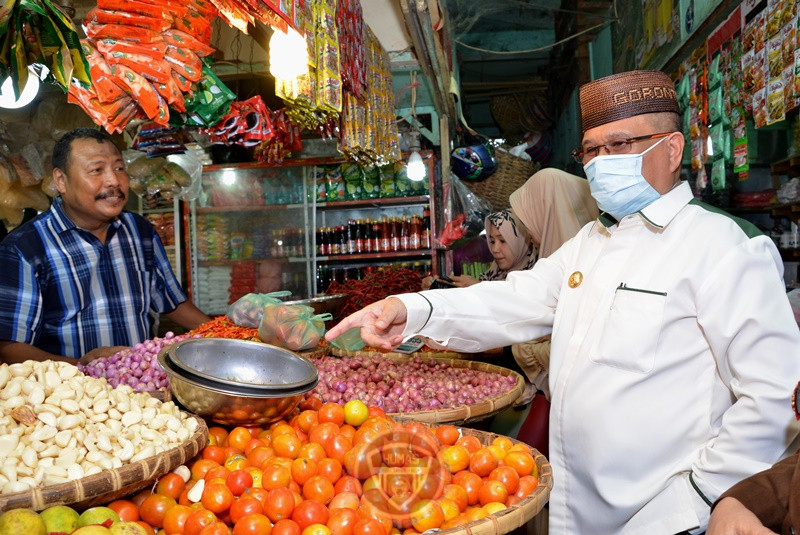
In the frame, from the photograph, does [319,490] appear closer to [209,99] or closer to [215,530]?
[215,530]

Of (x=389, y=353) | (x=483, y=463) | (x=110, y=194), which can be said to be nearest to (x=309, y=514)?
A: (x=483, y=463)

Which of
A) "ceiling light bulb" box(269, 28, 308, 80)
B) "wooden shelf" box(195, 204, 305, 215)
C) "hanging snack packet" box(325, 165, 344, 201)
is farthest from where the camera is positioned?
"wooden shelf" box(195, 204, 305, 215)

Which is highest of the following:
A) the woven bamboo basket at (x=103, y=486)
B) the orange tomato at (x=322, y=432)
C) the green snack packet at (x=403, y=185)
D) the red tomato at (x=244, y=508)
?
the green snack packet at (x=403, y=185)

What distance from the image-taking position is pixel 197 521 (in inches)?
51.0

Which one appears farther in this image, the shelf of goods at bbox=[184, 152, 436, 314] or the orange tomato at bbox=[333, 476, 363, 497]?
the shelf of goods at bbox=[184, 152, 436, 314]

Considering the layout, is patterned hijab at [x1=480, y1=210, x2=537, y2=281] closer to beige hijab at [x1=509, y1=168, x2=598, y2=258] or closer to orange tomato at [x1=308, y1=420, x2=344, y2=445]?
beige hijab at [x1=509, y1=168, x2=598, y2=258]

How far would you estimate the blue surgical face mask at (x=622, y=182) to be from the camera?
1.72 m

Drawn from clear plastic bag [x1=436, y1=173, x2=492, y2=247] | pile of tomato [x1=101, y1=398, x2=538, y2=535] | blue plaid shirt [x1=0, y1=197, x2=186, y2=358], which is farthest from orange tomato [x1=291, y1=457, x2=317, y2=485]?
clear plastic bag [x1=436, y1=173, x2=492, y2=247]

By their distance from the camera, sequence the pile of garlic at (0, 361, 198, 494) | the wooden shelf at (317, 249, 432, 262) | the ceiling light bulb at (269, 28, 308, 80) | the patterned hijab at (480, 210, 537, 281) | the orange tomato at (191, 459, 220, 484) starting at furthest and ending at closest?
the wooden shelf at (317, 249, 432, 262) < the patterned hijab at (480, 210, 537, 281) < the ceiling light bulb at (269, 28, 308, 80) < the orange tomato at (191, 459, 220, 484) < the pile of garlic at (0, 361, 198, 494)

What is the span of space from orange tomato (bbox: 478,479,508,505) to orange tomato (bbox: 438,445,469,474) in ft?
0.43

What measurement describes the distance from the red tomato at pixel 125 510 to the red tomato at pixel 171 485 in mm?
81

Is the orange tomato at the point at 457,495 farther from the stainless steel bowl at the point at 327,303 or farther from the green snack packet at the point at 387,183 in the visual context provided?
the green snack packet at the point at 387,183

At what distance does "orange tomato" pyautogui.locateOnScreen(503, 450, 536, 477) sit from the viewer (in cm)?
160

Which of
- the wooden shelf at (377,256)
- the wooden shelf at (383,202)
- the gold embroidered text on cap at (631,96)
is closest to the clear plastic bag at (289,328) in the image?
the gold embroidered text on cap at (631,96)
